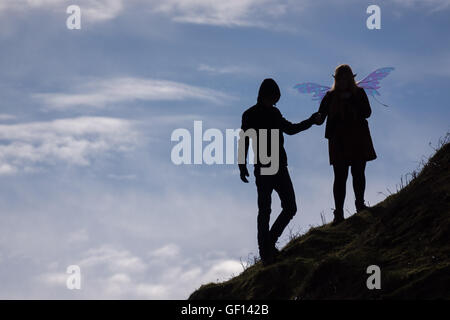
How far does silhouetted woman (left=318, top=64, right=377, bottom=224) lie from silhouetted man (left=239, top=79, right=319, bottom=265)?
163cm

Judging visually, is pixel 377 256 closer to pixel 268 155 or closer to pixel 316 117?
pixel 268 155

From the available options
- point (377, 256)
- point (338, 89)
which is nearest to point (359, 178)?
point (338, 89)

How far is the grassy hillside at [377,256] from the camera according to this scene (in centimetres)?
1031

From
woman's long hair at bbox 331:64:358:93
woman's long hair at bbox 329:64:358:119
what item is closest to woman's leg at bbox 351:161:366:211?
woman's long hair at bbox 329:64:358:119

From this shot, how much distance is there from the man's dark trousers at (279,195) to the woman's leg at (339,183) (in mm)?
1807

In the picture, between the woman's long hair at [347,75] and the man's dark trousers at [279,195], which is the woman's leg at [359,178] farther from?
the man's dark trousers at [279,195]

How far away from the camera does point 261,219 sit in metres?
12.2

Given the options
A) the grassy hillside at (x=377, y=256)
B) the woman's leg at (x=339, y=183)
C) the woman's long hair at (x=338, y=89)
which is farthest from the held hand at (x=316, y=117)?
the grassy hillside at (x=377, y=256)

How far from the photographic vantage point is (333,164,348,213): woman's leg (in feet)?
45.3

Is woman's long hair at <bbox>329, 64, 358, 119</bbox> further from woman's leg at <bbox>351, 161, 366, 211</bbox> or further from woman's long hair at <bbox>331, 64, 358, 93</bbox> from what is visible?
woman's leg at <bbox>351, 161, 366, 211</bbox>

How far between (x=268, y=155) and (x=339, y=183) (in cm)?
223

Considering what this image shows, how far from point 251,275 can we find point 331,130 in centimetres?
315
